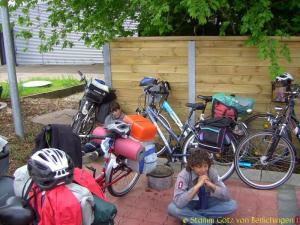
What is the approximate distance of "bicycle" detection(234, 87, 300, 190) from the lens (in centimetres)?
491

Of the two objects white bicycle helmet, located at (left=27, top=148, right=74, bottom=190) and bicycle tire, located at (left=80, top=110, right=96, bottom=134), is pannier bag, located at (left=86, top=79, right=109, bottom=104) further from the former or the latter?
white bicycle helmet, located at (left=27, top=148, right=74, bottom=190)

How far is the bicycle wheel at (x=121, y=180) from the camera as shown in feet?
14.4

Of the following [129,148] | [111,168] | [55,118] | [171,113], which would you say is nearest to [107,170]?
[111,168]

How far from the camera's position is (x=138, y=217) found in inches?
170

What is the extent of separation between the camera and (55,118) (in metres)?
8.28

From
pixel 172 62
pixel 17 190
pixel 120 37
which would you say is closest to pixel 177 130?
pixel 172 62

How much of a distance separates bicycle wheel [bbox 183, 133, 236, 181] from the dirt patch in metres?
2.32

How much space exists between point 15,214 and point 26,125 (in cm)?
545

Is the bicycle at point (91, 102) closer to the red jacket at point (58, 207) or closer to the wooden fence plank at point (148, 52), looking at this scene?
the wooden fence plank at point (148, 52)

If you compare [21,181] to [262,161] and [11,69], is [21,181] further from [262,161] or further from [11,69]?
[11,69]

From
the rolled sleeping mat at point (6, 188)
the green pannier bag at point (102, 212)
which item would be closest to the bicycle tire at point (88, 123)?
the rolled sleeping mat at point (6, 188)

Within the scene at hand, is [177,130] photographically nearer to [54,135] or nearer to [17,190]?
[54,135]

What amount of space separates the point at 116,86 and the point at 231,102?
206 cm

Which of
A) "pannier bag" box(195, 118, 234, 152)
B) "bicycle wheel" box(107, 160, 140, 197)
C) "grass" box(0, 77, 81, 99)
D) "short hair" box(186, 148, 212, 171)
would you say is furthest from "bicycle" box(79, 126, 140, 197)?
"grass" box(0, 77, 81, 99)
